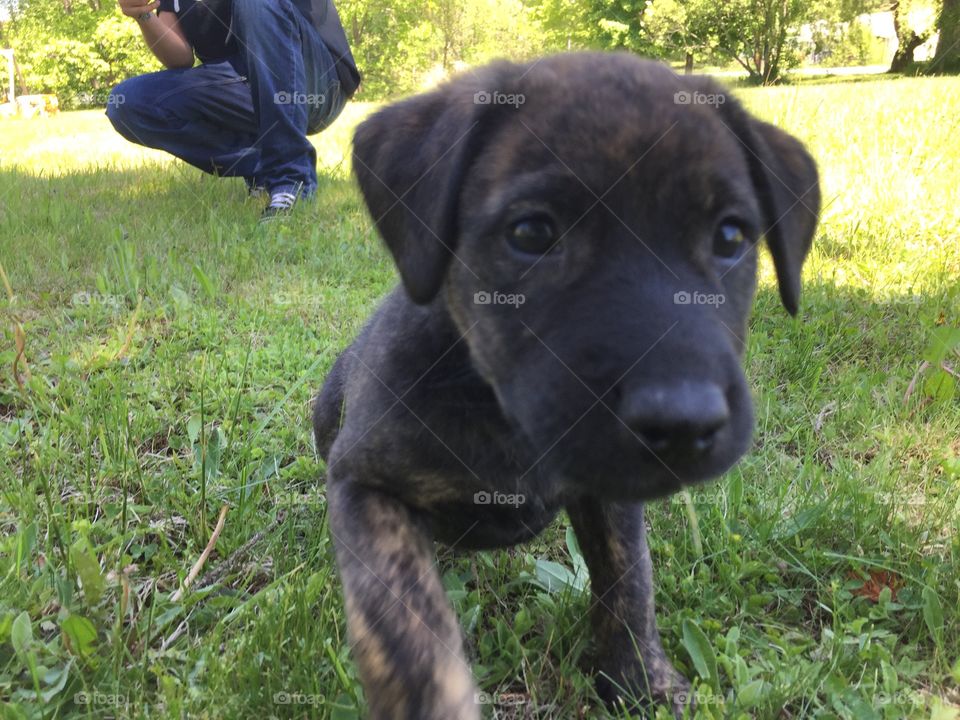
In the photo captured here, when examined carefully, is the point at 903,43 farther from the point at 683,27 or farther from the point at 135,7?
the point at 135,7

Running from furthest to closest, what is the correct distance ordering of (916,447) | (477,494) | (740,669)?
(916,447), (477,494), (740,669)

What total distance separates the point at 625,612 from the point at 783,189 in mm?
1428

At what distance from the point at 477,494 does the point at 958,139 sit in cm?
709

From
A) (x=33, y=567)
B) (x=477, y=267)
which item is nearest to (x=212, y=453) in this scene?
(x=33, y=567)

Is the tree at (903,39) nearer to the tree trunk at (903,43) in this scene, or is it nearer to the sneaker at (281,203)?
the tree trunk at (903,43)

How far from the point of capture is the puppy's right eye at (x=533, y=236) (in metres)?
2.07

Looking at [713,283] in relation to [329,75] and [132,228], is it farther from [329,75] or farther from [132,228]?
[329,75]

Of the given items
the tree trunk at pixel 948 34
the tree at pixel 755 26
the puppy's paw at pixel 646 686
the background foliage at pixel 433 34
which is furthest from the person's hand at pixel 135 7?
the tree at pixel 755 26

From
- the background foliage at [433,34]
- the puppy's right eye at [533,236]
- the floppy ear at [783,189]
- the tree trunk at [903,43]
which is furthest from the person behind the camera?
the tree trunk at [903,43]

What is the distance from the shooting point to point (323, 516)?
2982mm

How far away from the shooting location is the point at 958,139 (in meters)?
7.34

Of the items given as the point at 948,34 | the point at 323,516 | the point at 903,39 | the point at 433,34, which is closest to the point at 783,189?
the point at 323,516

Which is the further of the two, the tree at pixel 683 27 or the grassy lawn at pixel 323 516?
the tree at pixel 683 27

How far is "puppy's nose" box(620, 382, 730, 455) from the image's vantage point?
1.65m
